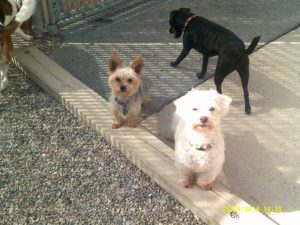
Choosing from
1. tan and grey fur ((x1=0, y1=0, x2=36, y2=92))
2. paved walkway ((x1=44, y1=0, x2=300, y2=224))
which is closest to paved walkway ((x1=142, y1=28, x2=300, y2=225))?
paved walkway ((x1=44, y1=0, x2=300, y2=224))

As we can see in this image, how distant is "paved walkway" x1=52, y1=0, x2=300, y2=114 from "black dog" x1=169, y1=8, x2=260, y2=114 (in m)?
0.36

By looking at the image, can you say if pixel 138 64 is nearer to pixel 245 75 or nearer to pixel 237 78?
pixel 245 75

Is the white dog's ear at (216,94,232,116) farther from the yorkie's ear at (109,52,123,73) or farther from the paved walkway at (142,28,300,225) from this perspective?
the yorkie's ear at (109,52,123,73)

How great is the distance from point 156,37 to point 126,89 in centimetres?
220

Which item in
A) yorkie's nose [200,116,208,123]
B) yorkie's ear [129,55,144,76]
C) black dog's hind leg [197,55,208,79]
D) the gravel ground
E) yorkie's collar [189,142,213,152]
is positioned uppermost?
yorkie's nose [200,116,208,123]

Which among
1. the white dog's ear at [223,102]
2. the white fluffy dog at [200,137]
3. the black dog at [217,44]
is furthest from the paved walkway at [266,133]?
the white dog's ear at [223,102]

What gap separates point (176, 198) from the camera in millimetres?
3260

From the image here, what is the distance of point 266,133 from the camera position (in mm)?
3898

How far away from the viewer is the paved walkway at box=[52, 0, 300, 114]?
474cm

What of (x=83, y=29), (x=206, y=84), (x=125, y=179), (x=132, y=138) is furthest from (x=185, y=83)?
(x=83, y=29)

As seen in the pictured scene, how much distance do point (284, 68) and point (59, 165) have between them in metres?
3.09

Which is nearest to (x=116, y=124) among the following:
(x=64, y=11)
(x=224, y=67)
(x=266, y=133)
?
(x=224, y=67)

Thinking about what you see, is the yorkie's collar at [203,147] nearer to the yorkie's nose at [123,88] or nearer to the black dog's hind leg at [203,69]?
the yorkie's nose at [123,88]

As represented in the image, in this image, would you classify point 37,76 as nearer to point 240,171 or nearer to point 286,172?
point 240,171
